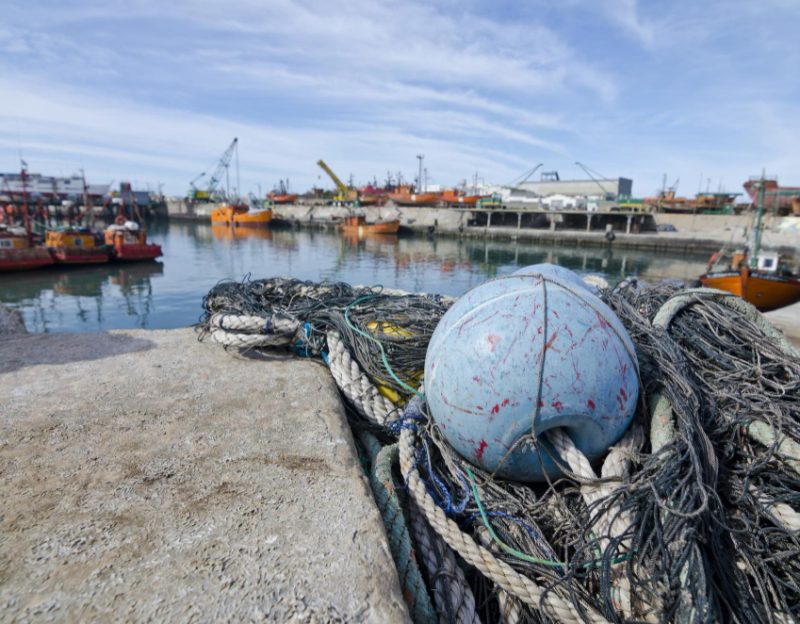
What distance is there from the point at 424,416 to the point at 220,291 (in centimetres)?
383

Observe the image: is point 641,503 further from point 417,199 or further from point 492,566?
point 417,199

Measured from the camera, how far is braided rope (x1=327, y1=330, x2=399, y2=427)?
356 cm

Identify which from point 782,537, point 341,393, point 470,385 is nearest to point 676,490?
point 782,537

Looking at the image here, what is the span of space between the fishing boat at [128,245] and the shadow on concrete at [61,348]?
2674cm

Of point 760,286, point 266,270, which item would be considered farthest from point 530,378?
point 266,270

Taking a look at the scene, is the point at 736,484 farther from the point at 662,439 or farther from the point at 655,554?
the point at 655,554

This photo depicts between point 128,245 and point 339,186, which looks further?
point 339,186

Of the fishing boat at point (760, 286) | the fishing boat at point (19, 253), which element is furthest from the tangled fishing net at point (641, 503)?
the fishing boat at point (19, 253)

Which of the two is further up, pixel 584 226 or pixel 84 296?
pixel 584 226

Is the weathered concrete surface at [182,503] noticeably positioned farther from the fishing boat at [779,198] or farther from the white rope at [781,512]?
the fishing boat at [779,198]

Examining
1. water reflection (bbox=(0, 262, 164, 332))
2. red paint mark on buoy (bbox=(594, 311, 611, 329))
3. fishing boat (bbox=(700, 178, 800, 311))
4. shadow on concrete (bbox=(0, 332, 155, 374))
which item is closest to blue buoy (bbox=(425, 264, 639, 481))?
red paint mark on buoy (bbox=(594, 311, 611, 329))

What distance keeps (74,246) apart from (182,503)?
3015cm

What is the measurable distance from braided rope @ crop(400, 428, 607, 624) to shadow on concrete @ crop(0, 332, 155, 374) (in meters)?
3.41

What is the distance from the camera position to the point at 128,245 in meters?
27.8
